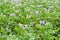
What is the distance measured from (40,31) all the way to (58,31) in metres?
0.29

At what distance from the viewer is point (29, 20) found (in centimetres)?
335

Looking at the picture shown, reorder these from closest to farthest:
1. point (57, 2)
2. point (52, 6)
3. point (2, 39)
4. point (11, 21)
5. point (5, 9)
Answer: point (2, 39), point (11, 21), point (5, 9), point (52, 6), point (57, 2)

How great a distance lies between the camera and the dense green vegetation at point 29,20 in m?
2.94

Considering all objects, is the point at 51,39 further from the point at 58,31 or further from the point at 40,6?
the point at 40,6

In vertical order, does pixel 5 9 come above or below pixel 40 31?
above

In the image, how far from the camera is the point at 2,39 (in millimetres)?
2824

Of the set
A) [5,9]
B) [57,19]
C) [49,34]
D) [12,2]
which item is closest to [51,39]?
[49,34]

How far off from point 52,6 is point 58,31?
3.09ft

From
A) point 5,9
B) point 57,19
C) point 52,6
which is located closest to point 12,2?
point 5,9

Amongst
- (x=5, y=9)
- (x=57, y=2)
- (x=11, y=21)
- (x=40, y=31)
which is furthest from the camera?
(x=57, y=2)

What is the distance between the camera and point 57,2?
4312 millimetres

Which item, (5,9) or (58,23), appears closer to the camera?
(58,23)

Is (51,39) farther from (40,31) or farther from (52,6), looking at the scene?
(52,6)

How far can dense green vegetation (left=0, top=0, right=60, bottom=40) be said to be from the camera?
294 cm
